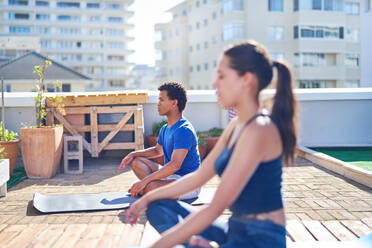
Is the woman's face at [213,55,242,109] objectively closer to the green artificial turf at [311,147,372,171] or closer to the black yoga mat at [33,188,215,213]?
the black yoga mat at [33,188,215,213]

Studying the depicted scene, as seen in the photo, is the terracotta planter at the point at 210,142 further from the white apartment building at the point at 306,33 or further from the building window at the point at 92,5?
the building window at the point at 92,5

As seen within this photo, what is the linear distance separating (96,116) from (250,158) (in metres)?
6.86

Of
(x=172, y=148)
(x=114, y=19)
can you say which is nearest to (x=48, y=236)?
(x=172, y=148)

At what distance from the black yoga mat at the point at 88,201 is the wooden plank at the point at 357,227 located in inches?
55.0

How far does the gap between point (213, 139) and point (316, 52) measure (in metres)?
37.5

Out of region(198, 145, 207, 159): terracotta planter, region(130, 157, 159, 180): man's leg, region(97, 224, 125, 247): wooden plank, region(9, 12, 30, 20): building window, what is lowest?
region(97, 224, 125, 247): wooden plank

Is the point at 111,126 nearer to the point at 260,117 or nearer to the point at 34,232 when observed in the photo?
the point at 34,232

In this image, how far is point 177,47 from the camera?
2482 inches

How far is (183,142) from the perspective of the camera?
4199 millimetres

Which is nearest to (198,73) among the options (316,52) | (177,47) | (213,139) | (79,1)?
(177,47)

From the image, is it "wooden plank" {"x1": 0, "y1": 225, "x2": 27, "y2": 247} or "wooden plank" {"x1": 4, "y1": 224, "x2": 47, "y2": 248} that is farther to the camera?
"wooden plank" {"x1": 0, "y1": 225, "x2": 27, "y2": 247}

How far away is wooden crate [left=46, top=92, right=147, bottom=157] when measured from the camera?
8281 mm

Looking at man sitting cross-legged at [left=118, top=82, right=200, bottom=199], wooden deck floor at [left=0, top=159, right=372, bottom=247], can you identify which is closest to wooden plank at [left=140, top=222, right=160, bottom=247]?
wooden deck floor at [left=0, top=159, right=372, bottom=247]

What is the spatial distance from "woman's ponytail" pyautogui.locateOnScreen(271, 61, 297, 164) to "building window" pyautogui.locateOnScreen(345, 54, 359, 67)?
4590 cm
